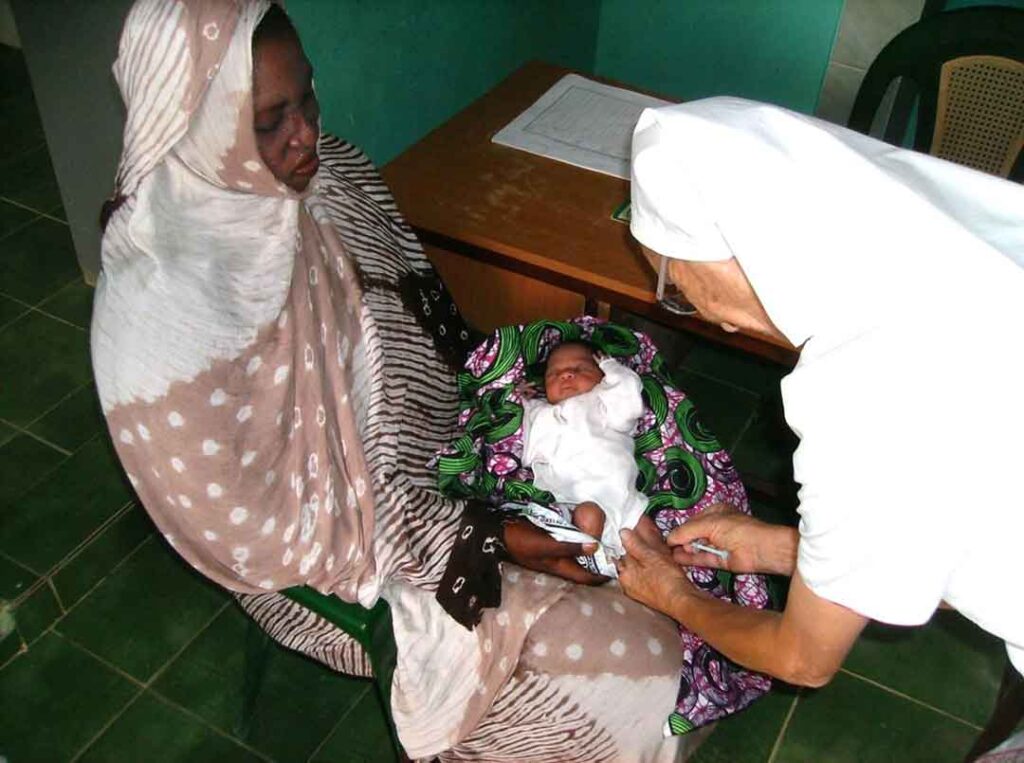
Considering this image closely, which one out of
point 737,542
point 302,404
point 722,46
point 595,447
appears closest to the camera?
point 302,404

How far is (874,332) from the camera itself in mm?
1045

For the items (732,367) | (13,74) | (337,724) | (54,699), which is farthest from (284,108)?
(13,74)

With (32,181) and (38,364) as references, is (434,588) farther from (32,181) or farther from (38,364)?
(32,181)

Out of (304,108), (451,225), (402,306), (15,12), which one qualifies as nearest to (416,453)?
(402,306)

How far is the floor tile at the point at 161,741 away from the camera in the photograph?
205 cm

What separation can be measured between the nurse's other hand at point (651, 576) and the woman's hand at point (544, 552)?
0.26 feet

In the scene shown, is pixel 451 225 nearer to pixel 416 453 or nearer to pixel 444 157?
pixel 444 157

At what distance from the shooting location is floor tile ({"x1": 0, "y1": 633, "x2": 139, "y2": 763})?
2.06 metres

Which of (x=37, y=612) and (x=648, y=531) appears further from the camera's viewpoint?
(x=37, y=612)

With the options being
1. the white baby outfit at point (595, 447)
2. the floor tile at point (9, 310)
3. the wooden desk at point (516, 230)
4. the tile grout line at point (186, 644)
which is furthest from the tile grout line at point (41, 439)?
the white baby outfit at point (595, 447)

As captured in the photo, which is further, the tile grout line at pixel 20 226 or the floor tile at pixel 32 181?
the floor tile at pixel 32 181

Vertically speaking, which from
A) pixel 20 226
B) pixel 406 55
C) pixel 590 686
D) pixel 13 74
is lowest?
pixel 20 226

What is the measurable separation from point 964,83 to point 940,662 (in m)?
1.37

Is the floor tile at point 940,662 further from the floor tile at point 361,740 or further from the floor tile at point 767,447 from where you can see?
the floor tile at point 361,740
